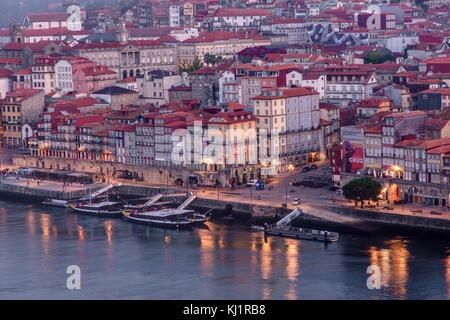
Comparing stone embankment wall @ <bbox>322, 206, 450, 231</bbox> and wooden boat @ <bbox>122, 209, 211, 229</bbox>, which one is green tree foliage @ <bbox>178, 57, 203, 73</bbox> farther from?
stone embankment wall @ <bbox>322, 206, 450, 231</bbox>

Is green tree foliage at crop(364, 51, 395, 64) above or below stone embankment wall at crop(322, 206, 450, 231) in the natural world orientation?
above

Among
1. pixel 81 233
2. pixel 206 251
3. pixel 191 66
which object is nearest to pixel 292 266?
pixel 206 251

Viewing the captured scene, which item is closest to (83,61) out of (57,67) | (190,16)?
(57,67)

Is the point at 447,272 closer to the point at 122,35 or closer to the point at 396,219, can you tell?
the point at 396,219

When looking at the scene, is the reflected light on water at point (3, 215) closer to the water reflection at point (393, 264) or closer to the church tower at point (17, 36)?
the water reflection at point (393, 264)

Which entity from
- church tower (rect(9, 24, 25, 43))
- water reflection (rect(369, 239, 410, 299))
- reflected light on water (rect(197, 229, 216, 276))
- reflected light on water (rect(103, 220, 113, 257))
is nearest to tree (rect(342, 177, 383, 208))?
water reflection (rect(369, 239, 410, 299))

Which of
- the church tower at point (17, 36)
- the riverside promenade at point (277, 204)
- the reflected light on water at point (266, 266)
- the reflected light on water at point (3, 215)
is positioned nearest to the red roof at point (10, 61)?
the church tower at point (17, 36)
